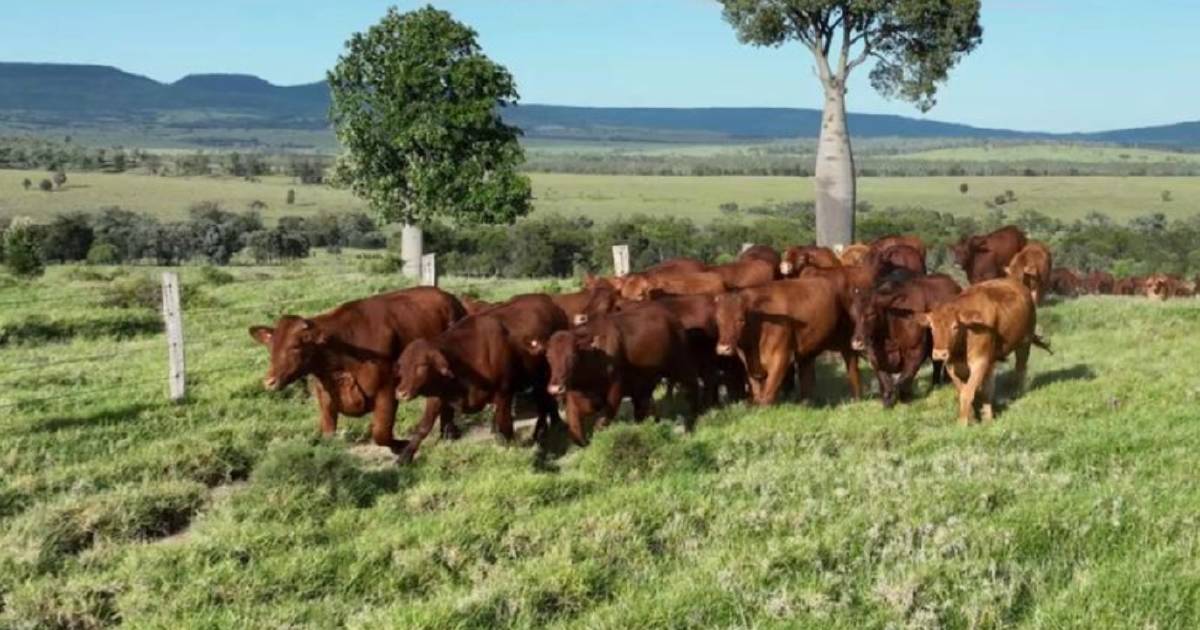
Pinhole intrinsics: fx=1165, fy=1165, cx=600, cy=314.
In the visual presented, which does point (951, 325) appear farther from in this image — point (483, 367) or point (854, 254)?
point (854, 254)

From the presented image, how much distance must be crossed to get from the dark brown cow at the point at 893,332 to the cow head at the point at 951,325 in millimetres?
534

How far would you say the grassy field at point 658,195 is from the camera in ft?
259

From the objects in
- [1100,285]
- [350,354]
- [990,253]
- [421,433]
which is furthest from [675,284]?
[1100,285]

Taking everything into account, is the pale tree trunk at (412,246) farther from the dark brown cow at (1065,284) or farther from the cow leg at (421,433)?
the cow leg at (421,433)

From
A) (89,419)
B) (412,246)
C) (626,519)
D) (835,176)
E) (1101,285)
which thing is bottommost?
(89,419)

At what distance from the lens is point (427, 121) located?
25781 mm

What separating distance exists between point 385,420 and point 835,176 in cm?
1703

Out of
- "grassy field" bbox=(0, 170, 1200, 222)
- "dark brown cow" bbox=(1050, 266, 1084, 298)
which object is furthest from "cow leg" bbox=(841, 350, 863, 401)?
"grassy field" bbox=(0, 170, 1200, 222)

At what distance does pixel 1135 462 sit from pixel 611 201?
94863 mm

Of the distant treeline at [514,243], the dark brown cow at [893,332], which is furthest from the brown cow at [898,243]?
the distant treeline at [514,243]

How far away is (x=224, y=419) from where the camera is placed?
37.2 feet

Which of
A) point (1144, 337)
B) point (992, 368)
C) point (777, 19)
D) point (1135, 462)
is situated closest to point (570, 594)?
point (1135, 462)

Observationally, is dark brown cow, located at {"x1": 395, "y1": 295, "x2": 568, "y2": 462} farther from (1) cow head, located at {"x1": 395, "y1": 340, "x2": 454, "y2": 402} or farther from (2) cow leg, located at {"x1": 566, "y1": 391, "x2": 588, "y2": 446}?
(2) cow leg, located at {"x1": 566, "y1": 391, "x2": 588, "y2": 446}

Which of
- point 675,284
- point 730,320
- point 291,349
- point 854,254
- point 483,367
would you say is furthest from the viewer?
point 854,254
